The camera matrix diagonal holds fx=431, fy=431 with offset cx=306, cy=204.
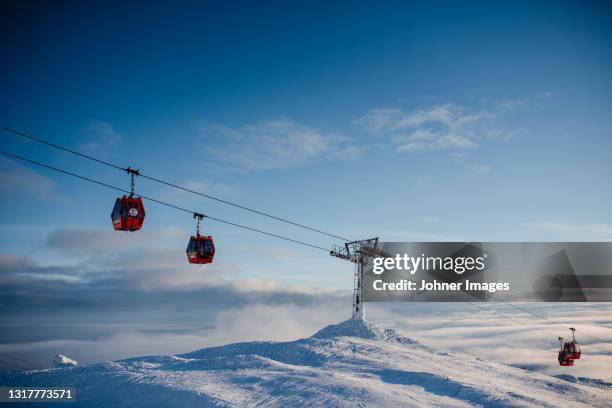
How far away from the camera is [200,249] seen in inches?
910

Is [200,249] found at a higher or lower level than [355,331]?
higher

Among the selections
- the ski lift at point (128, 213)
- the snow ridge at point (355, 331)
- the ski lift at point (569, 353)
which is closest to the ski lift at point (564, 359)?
the ski lift at point (569, 353)

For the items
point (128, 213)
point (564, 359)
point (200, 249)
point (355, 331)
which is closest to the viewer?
point (128, 213)

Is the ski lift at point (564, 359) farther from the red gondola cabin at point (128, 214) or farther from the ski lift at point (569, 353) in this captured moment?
the red gondola cabin at point (128, 214)

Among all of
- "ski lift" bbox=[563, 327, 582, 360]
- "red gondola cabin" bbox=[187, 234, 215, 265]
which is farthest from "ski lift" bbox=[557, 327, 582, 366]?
"red gondola cabin" bbox=[187, 234, 215, 265]

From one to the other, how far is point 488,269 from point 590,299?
9.74 metres

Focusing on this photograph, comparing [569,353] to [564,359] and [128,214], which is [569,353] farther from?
[128,214]

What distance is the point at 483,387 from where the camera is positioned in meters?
49.6

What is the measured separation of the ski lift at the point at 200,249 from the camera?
75.8 ft

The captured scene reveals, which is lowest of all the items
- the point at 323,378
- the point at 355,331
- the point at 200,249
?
the point at 323,378

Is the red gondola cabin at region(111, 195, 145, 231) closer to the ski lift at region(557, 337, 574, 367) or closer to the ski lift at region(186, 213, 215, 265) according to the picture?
the ski lift at region(186, 213, 215, 265)

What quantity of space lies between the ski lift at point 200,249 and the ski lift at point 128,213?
12.2ft

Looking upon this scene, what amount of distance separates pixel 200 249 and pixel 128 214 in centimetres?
472

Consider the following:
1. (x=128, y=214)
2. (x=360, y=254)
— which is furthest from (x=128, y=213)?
(x=360, y=254)
